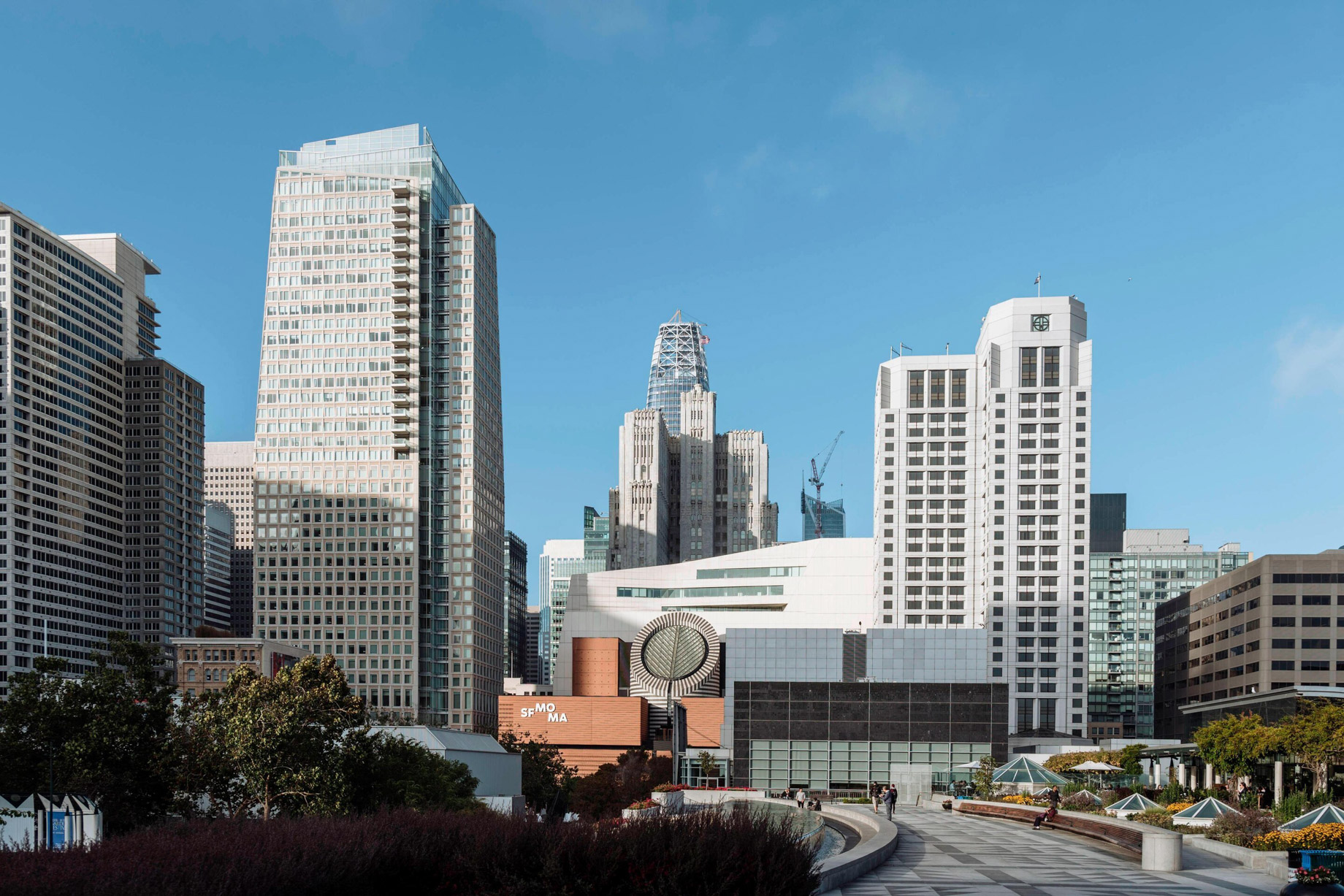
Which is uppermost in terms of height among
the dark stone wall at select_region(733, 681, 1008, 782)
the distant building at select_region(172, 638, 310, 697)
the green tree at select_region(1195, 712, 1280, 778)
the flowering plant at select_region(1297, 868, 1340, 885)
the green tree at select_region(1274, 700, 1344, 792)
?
the flowering plant at select_region(1297, 868, 1340, 885)

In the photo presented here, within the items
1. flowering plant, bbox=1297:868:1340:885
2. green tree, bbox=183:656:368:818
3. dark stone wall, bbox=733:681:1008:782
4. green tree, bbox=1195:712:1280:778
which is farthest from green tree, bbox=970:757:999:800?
flowering plant, bbox=1297:868:1340:885

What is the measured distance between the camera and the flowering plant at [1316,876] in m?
19.2

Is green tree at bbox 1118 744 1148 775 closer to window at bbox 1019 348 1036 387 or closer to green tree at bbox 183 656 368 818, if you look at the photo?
green tree at bbox 183 656 368 818

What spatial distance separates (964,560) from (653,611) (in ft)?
173

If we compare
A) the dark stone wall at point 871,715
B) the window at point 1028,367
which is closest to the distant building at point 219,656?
the dark stone wall at point 871,715

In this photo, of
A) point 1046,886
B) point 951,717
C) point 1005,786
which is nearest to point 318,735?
point 1046,886

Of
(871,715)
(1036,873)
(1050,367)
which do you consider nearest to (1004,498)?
(1050,367)

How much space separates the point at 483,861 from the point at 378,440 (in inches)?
6847

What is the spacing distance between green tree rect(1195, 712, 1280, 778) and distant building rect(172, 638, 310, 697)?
13872 centimetres

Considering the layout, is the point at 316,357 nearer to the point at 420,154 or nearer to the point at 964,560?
the point at 420,154

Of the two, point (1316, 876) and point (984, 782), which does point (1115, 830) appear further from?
point (984, 782)

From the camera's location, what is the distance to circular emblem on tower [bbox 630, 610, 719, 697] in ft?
576

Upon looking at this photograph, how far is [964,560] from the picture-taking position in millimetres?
169625

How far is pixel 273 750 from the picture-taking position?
1794 inches
